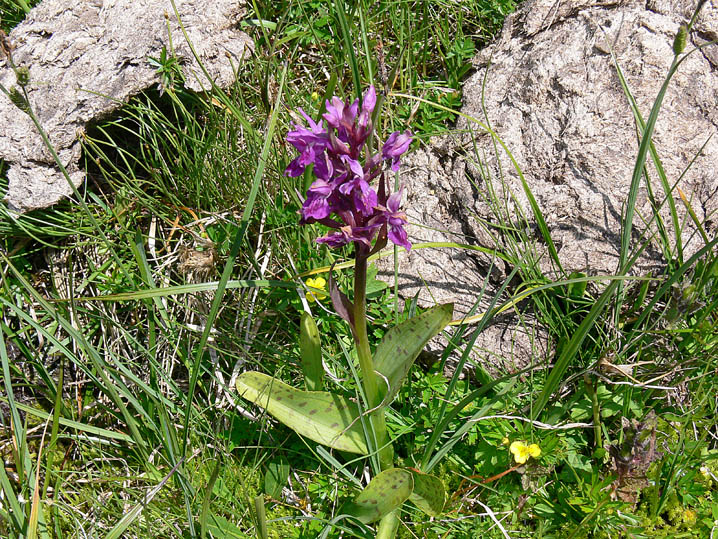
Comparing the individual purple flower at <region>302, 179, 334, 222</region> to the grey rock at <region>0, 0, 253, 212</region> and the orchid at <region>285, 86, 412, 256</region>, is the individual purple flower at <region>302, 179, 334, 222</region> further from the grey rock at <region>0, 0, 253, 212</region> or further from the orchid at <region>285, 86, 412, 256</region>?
the grey rock at <region>0, 0, 253, 212</region>

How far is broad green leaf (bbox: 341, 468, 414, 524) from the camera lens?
1.59 meters

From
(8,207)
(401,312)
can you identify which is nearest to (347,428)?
(401,312)

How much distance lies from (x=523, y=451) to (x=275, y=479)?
80cm

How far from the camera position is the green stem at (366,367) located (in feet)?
5.14

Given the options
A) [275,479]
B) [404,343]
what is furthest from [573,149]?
[275,479]

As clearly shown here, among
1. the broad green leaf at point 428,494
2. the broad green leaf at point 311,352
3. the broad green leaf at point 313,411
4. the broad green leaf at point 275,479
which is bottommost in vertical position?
the broad green leaf at point 275,479

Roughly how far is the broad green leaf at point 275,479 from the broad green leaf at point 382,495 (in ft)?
0.99

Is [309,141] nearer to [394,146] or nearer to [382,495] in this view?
[394,146]

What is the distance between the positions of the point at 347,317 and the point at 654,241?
121cm

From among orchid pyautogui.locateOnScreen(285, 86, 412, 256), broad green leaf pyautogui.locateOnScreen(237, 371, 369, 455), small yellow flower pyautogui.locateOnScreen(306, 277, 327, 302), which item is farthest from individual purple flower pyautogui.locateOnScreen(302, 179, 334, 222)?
small yellow flower pyautogui.locateOnScreen(306, 277, 327, 302)

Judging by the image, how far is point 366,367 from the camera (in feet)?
5.46

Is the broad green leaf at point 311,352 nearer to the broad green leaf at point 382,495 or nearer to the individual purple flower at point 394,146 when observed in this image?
the broad green leaf at point 382,495

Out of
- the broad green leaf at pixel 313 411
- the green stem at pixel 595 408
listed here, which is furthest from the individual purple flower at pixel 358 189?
the green stem at pixel 595 408

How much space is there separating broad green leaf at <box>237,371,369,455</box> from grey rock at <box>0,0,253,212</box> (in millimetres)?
1283
